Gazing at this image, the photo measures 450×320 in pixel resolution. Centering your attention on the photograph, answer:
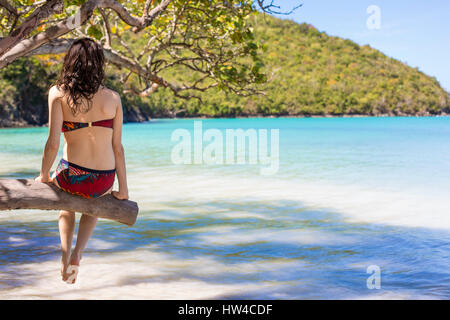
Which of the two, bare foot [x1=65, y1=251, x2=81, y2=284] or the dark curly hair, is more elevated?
the dark curly hair

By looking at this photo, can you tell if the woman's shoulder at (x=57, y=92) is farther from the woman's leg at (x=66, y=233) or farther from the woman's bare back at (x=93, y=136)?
the woman's leg at (x=66, y=233)

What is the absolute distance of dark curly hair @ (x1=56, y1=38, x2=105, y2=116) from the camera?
9.89 ft

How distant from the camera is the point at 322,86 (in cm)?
11088

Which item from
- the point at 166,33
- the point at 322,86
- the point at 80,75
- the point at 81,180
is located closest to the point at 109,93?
the point at 80,75

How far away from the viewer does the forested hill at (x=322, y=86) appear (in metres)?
100

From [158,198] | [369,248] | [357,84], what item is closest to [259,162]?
[158,198]

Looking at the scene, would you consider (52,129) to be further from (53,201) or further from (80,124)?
(53,201)

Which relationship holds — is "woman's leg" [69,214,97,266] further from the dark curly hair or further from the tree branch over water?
the tree branch over water

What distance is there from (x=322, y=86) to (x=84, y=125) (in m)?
111

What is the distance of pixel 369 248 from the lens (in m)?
6.18

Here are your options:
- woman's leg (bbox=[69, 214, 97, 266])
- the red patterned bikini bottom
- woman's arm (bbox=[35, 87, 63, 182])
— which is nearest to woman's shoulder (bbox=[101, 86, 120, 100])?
woman's arm (bbox=[35, 87, 63, 182])

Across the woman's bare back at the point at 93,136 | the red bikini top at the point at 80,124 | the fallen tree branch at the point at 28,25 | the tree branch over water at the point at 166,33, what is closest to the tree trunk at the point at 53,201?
the woman's bare back at the point at 93,136

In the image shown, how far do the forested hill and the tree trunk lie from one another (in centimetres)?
7673
